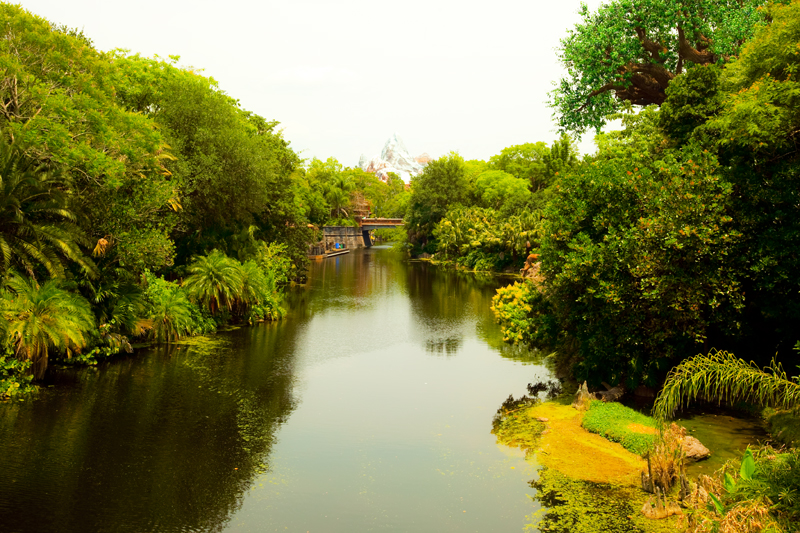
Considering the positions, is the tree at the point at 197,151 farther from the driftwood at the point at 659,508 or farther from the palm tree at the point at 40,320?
the driftwood at the point at 659,508

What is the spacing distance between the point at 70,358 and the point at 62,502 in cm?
948

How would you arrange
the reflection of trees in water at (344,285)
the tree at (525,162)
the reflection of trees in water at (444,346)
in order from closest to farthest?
the reflection of trees in water at (444,346)
the reflection of trees in water at (344,285)
the tree at (525,162)

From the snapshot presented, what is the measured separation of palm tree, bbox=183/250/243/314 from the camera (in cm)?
2838

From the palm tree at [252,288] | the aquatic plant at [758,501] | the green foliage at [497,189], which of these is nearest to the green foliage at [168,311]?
the palm tree at [252,288]

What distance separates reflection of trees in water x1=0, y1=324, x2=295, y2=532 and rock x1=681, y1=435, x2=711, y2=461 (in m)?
9.58

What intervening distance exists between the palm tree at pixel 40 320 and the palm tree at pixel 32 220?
0.57 m

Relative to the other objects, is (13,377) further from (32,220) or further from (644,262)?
(644,262)

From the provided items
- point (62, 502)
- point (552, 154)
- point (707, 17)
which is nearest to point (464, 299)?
point (707, 17)

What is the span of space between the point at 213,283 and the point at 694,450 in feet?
69.7

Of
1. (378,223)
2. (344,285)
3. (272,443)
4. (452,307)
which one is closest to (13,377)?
(272,443)

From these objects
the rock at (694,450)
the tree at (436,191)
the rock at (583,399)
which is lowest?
the rock at (694,450)

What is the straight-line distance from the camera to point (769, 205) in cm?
1677

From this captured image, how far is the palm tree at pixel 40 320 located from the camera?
58.6 ft

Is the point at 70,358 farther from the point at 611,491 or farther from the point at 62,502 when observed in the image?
the point at 611,491
